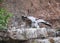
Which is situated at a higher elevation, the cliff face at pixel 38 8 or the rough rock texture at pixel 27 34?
the cliff face at pixel 38 8

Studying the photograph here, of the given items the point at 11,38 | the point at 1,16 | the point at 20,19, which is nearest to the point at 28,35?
the point at 11,38

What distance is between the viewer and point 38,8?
793 centimetres

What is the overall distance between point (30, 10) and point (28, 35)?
2.95 metres

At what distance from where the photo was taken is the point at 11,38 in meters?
4.74

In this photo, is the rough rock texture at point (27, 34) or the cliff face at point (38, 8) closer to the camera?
the rough rock texture at point (27, 34)

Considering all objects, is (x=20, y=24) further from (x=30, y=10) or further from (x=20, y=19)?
(x=30, y=10)

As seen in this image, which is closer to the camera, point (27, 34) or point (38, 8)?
point (27, 34)

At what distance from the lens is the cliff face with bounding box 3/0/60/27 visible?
7.46 m

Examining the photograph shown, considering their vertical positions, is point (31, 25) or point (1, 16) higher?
point (1, 16)

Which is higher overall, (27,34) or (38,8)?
(38,8)

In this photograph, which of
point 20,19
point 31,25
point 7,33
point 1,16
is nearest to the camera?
point 7,33

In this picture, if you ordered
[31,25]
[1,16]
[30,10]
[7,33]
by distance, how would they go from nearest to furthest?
[7,33] < [1,16] < [31,25] < [30,10]

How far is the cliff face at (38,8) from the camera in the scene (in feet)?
24.5

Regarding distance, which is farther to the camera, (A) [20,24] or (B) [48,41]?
(A) [20,24]
